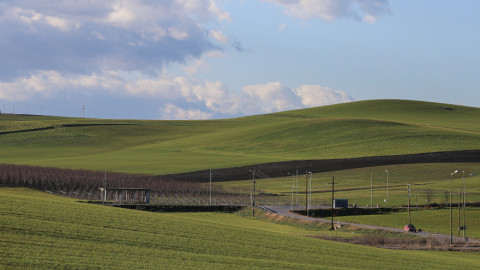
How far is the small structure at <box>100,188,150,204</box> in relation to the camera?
310ft

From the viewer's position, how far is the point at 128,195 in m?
102

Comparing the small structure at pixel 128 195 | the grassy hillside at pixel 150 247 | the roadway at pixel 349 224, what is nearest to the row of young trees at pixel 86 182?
the small structure at pixel 128 195

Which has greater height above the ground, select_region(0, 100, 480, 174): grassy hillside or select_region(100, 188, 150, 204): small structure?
select_region(0, 100, 480, 174): grassy hillside

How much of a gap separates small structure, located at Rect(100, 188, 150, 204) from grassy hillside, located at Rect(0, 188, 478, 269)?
A: 44.1m

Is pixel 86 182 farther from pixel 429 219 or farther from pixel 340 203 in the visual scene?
pixel 429 219

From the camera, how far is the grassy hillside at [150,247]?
3086 cm

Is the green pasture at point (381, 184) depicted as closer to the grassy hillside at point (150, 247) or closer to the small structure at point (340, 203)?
the small structure at point (340, 203)

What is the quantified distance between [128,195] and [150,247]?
6676 centimetres

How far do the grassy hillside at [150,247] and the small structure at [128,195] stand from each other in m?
44.1

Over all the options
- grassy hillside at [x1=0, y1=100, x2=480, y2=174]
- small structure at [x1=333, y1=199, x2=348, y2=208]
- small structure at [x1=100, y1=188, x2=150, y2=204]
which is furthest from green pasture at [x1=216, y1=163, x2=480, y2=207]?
small structure at [x1=100, y1=188, x2=150, y2=204]

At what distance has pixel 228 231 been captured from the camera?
48969 millimetres

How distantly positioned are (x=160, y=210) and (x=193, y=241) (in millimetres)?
Answer: 46404

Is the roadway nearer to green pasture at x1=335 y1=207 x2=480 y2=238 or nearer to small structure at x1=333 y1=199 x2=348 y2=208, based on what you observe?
green pasture at x1=335 y1=207 x2=480 y2=238

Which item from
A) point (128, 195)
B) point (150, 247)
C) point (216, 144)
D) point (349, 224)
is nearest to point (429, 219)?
point (349, 224)
